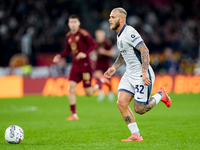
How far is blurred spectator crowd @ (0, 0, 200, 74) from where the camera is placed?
2243 cm

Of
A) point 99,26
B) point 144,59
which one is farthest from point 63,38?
point 144,59

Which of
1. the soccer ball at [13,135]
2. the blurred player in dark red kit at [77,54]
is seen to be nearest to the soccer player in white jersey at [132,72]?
the soccer ball at [13,135]

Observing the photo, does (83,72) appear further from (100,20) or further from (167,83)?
(100,20)

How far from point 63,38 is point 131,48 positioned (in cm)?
1743

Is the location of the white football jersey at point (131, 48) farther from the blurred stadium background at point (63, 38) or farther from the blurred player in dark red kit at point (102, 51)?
the blurred stadium background at point (63, 38)

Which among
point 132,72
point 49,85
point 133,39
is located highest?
point 49,85

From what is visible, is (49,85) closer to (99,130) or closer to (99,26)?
(99,26)

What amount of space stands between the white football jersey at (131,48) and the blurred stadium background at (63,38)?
12.2 metres

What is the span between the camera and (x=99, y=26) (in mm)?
25391

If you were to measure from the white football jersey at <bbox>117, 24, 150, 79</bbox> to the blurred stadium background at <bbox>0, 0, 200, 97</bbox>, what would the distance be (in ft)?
40.1

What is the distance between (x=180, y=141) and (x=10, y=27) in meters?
19.6

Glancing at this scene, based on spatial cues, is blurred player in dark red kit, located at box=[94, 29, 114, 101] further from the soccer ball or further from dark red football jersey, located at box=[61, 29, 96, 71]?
the soccer ball

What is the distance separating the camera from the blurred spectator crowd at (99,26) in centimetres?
2243

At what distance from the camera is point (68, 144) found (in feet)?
20.3
